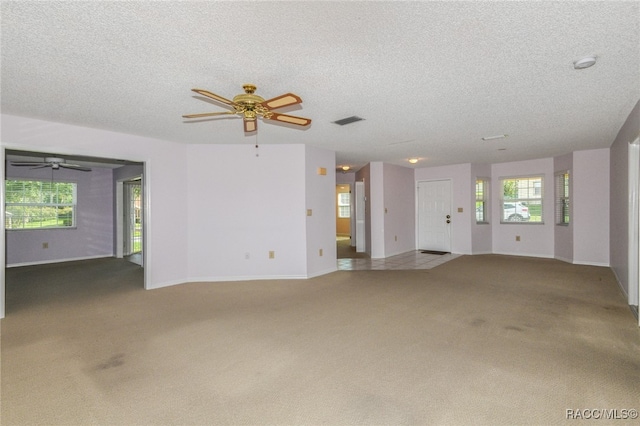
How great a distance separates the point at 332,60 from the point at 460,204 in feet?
22.5

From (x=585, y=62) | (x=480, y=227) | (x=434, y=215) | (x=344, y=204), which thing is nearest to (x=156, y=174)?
(x=585, y=62)

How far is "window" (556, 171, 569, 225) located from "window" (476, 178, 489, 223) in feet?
4.93

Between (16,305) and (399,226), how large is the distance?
24.5ft

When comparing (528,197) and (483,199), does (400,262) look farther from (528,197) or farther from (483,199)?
(528,197)

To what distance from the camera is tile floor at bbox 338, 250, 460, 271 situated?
6.45 metres

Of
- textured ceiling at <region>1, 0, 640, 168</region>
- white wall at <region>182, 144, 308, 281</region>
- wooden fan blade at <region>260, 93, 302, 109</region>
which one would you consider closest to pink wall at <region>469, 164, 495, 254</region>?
textured ceiling at <region>1, 0, 640, 168</region>

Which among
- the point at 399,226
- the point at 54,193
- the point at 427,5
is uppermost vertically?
the point at 427,5

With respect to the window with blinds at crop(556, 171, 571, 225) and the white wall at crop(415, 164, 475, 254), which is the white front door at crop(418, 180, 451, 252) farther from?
the window with blinds at crop(556, 171, 571, 225)

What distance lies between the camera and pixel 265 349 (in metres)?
2.71

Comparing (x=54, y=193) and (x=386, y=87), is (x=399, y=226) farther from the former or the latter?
(x=54, y=193)

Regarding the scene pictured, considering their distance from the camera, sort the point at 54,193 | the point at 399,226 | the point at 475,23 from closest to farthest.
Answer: the point at 475,23
the point at 54,193
the point at 399,226

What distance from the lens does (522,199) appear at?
25.6 ft

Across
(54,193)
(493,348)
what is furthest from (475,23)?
(54,193)

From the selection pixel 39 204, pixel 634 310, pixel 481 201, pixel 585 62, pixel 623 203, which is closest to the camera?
pixel 585 62
